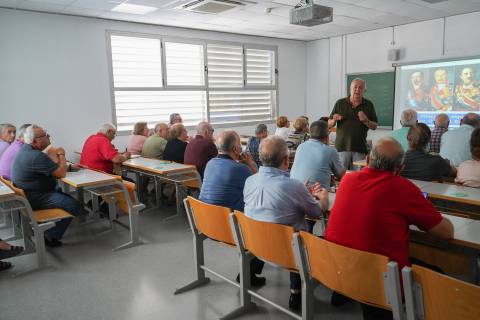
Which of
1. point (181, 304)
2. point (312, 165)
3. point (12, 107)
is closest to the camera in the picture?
point (181, 304)

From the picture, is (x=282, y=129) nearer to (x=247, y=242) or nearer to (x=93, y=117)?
(x=93, y=117)

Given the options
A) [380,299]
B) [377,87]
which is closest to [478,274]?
[380,299]

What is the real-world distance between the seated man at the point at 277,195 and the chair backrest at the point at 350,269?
38cm

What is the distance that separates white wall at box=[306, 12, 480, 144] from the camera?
657 centimetres

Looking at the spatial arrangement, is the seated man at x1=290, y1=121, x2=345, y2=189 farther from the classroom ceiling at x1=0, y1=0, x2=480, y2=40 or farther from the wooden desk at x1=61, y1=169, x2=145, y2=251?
the classroom ceiling at x1=0, y1=0, x2=480, y2=40

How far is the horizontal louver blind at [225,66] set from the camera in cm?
771

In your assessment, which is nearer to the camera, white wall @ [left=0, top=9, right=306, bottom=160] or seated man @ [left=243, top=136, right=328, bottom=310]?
seated man @ [left=243, top=136, right=328, bottom=310]

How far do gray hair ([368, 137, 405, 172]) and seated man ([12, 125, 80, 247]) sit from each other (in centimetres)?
318

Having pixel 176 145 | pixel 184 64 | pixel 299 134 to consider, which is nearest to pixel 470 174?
pixel 299 134

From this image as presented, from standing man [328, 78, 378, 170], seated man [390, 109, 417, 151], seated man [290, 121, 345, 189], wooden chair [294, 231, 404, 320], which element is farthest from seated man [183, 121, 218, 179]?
wooden chair [294, 231, 404, 320]

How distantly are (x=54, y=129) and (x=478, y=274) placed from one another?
6.09 metres

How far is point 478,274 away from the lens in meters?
1.97

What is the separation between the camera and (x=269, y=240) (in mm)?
2051

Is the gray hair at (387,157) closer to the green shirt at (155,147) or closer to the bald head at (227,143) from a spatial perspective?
the bald head at (227,143)
